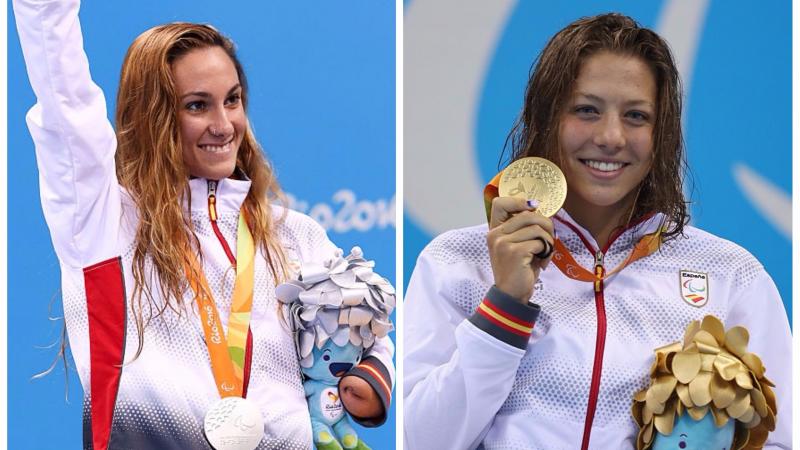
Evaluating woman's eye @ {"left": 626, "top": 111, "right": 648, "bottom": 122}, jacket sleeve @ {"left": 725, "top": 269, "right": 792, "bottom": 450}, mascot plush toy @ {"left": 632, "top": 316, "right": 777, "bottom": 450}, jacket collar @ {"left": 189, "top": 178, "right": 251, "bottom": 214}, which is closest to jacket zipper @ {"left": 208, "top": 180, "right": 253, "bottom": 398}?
jacket collar @ {"left": 189, "top": 178, "right": 251, "bottom": 214}

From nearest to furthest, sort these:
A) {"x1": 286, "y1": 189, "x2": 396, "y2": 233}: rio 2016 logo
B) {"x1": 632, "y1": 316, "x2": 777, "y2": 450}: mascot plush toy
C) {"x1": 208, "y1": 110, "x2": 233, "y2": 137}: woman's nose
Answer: {"x1": 632, "y1": 316, "x2": 777, "y2": 450}: mascot plush toy, {"x1": 208, "y1": 110, "x2": 233, "y2": 137}: woman's nose, {"x1": 286, "y1": 189, "x2": 396, "y2": 233}: rio 2016 logo

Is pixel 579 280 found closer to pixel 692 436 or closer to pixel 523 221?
pixel 523 221

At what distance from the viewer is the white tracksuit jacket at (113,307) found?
270 cm

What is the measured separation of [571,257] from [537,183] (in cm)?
21

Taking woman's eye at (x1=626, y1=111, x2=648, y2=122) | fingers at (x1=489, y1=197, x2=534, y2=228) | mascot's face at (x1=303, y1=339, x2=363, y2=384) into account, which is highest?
woman's eye at (x1=626, y1=111, x2=648, y2=122)

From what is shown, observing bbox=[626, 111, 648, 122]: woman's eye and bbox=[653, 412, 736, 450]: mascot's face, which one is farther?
bbox=[626, 111, 648, 122]: woman's eye

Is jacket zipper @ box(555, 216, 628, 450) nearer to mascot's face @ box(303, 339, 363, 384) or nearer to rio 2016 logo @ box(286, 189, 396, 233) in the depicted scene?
mascot's face @ box(303, 339, 363, 384)

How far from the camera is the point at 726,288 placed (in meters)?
2.99

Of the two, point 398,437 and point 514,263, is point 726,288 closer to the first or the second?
point 514,263

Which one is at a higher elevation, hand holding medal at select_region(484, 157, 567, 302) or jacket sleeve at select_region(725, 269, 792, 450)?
hand holding medal at select_region(484, 157, 567, 302)

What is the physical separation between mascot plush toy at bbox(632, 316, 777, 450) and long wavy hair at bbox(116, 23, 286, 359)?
38.3 inches

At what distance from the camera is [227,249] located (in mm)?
3061

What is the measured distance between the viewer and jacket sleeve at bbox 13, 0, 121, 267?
2631mm

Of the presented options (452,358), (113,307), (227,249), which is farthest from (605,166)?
(113,307)
